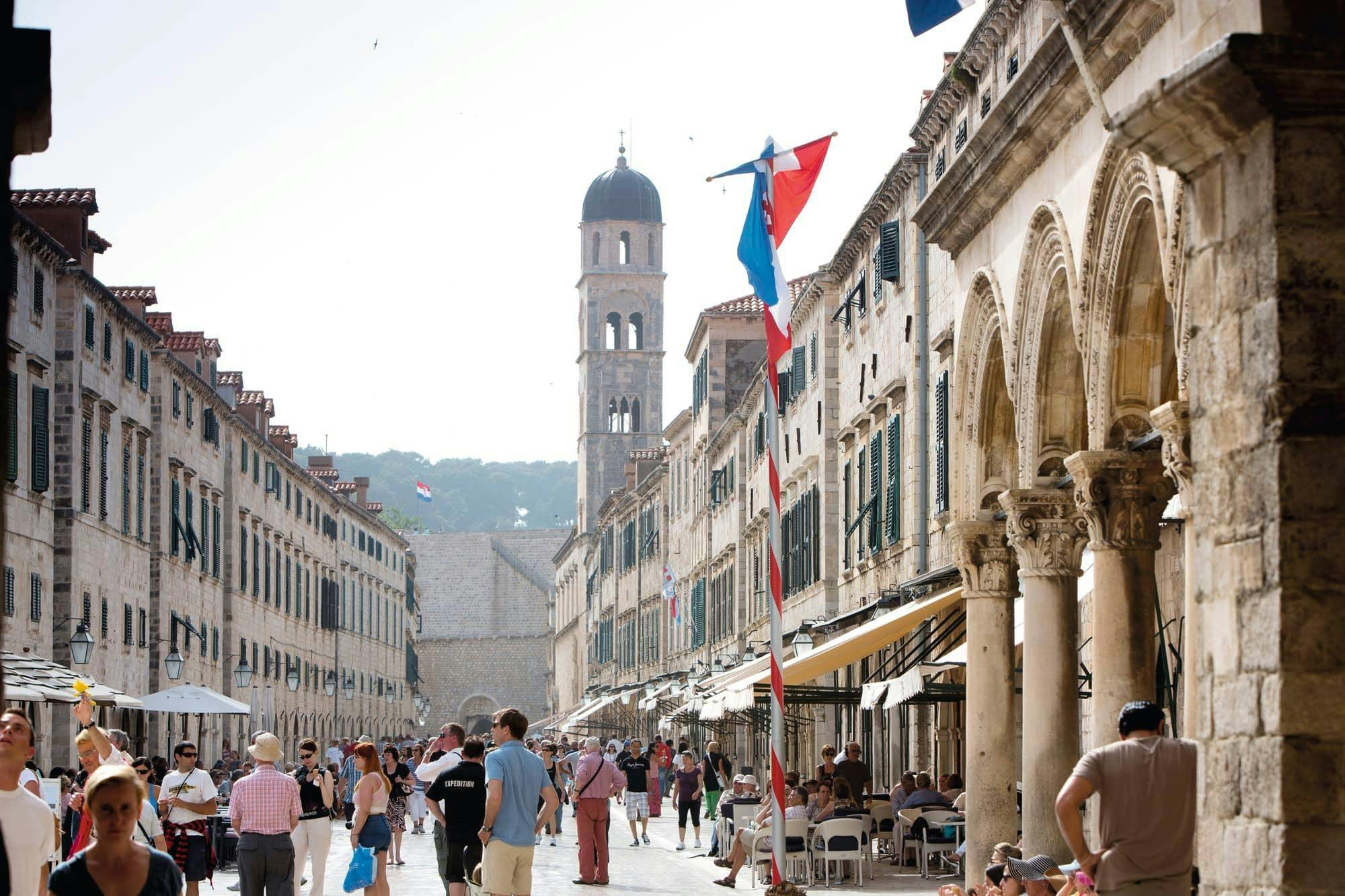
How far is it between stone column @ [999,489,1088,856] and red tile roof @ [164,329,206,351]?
37889 millimetres

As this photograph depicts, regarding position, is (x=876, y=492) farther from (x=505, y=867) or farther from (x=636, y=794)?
(x=505, y=867)

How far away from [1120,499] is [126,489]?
31341 mm

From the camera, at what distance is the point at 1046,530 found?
→ 15219mm

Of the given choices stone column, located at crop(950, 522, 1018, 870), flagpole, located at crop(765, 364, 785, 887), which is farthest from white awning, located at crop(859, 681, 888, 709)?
flagpole, located at crop(765, 364, 785, 887)

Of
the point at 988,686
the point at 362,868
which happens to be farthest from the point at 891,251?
the point at 362,868

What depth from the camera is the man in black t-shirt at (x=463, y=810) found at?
15.6 metres

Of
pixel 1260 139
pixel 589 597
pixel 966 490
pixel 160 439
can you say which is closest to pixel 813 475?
pixel 160 439

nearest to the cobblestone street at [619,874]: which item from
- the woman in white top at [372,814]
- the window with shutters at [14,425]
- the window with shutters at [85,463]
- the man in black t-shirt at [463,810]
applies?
the woman in white top at [372,814]

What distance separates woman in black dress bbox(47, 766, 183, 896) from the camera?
7.30 meters

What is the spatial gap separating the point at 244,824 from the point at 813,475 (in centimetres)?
2533

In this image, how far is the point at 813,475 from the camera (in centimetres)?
3928

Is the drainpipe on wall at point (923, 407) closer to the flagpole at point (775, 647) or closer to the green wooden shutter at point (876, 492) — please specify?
the green wooden shutter at point (876, 492)

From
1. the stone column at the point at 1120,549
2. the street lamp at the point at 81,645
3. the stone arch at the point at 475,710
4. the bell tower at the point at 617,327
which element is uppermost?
the bell tower at the point at 617,327

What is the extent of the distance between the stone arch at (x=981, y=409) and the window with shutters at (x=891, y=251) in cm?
1418
